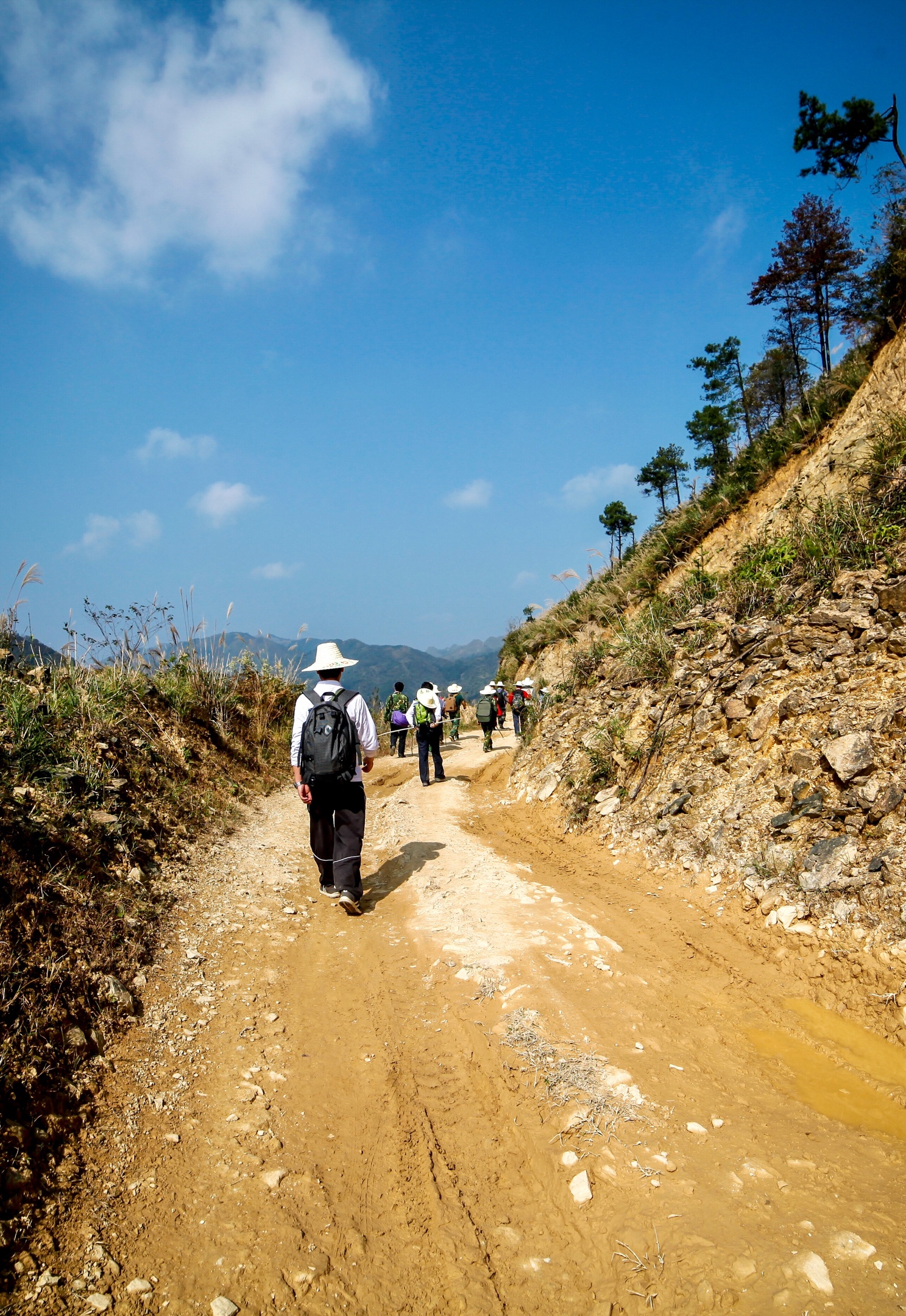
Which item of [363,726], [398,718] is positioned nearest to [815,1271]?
[363,726]

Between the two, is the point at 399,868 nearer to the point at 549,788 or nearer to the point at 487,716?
the point at 549,788

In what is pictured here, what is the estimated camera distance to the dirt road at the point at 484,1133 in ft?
7.97

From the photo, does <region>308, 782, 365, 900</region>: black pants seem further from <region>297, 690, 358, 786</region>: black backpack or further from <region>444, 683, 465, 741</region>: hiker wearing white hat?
<region>444, 683, 465, 741</region>: hiker wearing white hat

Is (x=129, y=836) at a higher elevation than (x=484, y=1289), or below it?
higher

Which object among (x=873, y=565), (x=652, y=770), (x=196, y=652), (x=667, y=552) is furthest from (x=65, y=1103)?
(x=667, y=552)

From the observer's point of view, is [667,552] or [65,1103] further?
[667,552]

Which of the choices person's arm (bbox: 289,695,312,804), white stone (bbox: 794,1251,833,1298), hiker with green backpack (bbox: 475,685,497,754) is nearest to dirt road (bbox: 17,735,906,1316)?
white stone (bbox: 794,1251,833,1298)

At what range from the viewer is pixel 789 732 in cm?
618

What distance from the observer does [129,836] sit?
6121 millimetres

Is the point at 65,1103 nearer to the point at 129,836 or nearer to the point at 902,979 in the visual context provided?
the point at 129,836

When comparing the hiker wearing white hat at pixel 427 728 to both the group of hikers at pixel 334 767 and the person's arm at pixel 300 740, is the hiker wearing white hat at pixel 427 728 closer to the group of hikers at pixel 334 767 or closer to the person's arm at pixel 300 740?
the group of hikers at pixel 334 767

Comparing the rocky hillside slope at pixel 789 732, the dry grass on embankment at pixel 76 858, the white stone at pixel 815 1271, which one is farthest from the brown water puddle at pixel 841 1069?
the dry grass on embankment at pixel 76 858

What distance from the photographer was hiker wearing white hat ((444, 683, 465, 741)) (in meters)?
21.1

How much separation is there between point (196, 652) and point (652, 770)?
8.81 metres
